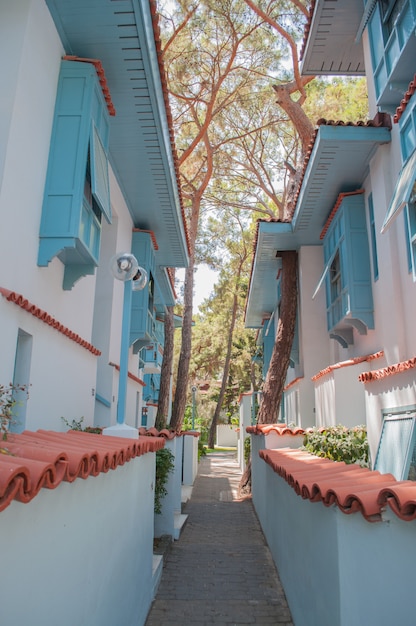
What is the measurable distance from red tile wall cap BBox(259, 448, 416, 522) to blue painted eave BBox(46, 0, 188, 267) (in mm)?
5855

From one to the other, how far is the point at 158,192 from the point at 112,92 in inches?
133

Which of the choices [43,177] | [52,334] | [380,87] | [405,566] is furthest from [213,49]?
[405,566]

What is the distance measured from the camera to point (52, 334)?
22.0 feet

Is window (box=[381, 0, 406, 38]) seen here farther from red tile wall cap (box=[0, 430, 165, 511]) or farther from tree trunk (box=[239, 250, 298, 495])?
red tile wall cap (box=[0, 430, 165, 511])

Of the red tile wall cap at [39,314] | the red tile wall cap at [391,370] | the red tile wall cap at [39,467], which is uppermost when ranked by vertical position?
the red tile wall cap at [39,314]

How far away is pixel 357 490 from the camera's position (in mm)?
3654

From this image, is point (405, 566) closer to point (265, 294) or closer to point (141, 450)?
point (141, 450)

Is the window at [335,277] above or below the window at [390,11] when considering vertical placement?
below

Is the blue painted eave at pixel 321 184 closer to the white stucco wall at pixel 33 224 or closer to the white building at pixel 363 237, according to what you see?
the white building at pixel 363 237

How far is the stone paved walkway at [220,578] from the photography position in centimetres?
626

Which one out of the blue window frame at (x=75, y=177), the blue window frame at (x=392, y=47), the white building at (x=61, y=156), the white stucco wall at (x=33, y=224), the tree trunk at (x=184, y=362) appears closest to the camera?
the white stucco wall at (x=33, y=224)

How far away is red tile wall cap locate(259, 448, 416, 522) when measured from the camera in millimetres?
3068

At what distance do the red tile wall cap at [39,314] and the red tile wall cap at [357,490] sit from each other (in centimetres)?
334

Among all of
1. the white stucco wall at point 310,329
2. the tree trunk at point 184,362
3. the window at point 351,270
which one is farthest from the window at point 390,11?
the tree trunk at point 184,362
